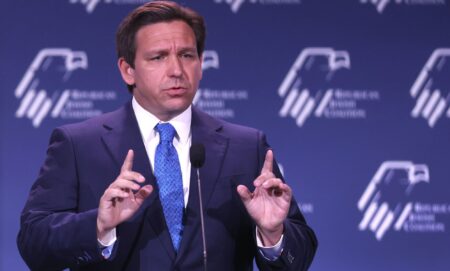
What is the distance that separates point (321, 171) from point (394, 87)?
0.60 meters

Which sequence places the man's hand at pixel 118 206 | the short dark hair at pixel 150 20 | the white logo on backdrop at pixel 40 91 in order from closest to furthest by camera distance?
the man's hand at pixel 118 206
the short dark hair at pixel 150 20
the white logo on backdrop at pixel 40 91

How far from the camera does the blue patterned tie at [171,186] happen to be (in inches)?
93.4

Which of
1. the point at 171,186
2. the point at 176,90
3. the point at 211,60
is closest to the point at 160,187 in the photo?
the point at 171,186

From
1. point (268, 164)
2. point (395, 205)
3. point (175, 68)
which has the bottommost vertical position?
point (395, 205)

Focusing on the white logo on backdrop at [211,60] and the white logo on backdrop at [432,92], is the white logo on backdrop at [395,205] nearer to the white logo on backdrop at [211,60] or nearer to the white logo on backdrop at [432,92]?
the white logo on backdrop at [432,92]

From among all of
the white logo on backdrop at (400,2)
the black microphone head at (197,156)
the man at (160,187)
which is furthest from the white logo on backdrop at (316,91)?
the black microphone head at (197,156)

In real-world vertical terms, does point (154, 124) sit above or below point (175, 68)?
below

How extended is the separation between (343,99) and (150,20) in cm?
201

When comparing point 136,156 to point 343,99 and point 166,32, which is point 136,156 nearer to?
point 166,32

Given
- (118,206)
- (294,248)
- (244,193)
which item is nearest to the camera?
(118,206)

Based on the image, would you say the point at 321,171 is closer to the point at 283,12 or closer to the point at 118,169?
the point at 283,12

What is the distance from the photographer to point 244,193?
2.26 metres

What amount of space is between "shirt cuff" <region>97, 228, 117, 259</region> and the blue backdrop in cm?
201

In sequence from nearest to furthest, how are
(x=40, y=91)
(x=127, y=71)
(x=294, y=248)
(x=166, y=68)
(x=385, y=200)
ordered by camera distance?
1. (x=294, y=248)
2. (x=166, y=68)
3. (x=127, y=71)
4. (x=40, y=91)
5. (x=385, y=200)
